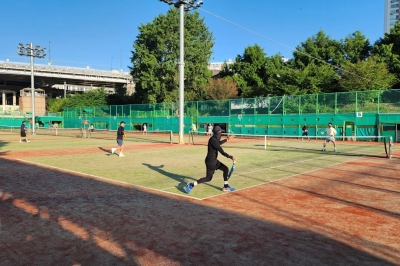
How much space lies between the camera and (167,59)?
53.5m

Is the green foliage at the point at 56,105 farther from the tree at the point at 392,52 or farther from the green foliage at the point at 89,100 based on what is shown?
the tree at the point at 392,52

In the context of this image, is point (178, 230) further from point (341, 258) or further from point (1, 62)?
point (1, 62)

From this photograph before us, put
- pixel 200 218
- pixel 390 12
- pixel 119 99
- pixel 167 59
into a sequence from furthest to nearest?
pixel 390 12 → pixel 119 99 → pixel 167 59 → pixel 200 218

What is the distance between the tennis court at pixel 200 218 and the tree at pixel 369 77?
101 feet

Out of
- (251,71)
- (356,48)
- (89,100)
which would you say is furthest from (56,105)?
(356,48)

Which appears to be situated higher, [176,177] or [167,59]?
[167,59]

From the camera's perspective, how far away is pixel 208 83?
57.1 metres

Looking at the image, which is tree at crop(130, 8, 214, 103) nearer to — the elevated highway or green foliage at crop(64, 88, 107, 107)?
green foliage at crop(64, 88, 107, 107)

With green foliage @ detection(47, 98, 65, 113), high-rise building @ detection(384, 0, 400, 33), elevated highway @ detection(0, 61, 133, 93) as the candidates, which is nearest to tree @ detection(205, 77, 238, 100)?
green foliage @ detection(47, 98, 65, 113)

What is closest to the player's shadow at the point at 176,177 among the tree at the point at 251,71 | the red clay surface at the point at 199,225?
the red clay surface at the point at 199,225

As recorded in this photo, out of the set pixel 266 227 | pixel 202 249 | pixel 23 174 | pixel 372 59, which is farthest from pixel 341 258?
pixel 372 59

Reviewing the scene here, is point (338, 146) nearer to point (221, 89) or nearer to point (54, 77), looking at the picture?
point (221, 89)

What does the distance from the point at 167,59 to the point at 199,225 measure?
163 feet

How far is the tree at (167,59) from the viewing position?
53.4 metres
